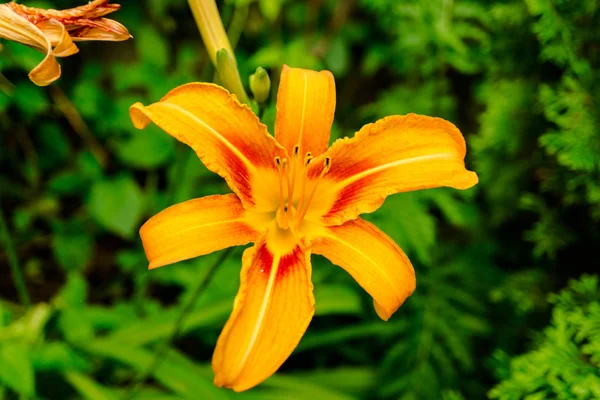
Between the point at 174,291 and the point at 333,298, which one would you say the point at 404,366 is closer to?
the point at 333,298

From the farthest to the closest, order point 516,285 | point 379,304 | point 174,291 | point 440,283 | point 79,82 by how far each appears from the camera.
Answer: point 174,291, point 79,82, point 440,283, point 516,285, point 379,304

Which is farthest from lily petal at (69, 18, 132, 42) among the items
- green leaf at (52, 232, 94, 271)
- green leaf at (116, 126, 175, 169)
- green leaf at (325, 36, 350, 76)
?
green leaf at (52, 232, 94, 271)

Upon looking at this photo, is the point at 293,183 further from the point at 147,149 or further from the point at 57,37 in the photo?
the point at 147,149

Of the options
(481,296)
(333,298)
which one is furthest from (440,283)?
(333,298)

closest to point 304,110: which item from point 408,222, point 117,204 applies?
point 408,222

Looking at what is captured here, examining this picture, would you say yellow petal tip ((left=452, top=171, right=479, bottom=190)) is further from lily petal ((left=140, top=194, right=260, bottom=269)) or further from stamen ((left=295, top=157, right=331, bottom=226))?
lily petal ((left=140, top=194, right=260, bottom=269))

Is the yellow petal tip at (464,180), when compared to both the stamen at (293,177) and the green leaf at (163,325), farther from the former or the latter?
the green leaf at (163,325)
